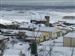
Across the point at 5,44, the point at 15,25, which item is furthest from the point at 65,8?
the point at 5,44

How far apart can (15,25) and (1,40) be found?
109cm

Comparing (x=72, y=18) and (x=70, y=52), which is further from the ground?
(x=70, y=52)

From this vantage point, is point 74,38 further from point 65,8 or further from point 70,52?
point 65,8

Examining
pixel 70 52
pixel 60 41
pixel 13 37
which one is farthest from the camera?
pixel 13 37

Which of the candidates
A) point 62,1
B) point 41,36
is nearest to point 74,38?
point 41,36

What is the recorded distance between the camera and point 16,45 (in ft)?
7.86

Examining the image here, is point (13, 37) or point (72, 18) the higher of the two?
point (13, 37)

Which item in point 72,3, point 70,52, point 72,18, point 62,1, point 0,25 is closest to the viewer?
point 70,52

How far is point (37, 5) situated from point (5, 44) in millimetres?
3435

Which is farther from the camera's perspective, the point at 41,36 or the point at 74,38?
the point at 41,36

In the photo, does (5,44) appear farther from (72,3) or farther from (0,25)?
(72,3)

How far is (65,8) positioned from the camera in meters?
5.96

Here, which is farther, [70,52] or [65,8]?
[65,8]

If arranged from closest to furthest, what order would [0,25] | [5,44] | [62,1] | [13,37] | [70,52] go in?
[70,52] < [5,44] < [13,37] < [0,25] < [62,1]
